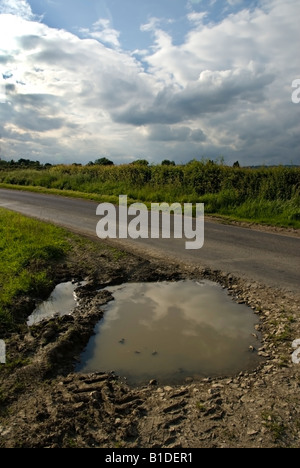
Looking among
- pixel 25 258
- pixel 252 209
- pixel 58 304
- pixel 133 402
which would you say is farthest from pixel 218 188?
pixel 133 402

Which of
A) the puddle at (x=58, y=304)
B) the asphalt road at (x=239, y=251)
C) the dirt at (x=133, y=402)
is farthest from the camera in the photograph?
the asphalt road at (x=239, y=251)

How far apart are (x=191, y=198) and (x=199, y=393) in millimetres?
14586

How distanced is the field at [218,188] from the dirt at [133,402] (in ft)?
31.6

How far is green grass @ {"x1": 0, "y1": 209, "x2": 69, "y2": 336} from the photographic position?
600 centimetres

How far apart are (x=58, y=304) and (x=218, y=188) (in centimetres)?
1369

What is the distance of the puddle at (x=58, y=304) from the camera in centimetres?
578

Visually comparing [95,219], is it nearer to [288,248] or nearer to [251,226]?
[251,226]

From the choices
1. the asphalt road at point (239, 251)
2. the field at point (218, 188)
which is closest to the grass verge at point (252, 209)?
the field at point (218, 188)

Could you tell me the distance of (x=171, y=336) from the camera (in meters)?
5.17

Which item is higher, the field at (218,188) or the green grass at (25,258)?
the field at (218,188)

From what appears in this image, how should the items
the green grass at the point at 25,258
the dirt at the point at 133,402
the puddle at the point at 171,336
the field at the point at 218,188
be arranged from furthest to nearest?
the field at the point at 218,188 < the green grass at the point at 25,258 < the puddle at the point at 171,336 < the dirt at the point at 133,402

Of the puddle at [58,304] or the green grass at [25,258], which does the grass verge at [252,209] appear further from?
the puddle at [58,304]

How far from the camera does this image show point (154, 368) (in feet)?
14.4
